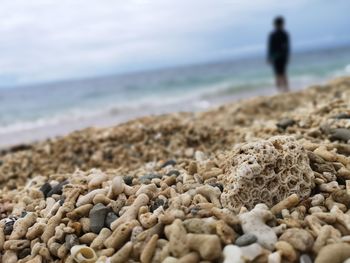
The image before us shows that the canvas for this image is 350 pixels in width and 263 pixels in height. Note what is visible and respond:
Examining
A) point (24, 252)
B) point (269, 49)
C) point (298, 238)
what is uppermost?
point (269, 49)

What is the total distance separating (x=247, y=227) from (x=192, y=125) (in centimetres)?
386

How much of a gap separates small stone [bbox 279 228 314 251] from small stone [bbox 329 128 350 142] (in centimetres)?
163

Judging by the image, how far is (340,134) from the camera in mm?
3656

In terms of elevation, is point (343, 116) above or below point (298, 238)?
above

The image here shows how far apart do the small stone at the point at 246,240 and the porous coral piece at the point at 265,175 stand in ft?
0.97

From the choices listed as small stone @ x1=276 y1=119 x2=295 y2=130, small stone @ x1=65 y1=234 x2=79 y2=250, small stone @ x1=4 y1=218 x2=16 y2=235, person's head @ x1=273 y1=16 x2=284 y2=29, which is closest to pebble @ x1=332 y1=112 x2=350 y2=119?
small stone @ x1=276 y1=119 x2=295 y2=130

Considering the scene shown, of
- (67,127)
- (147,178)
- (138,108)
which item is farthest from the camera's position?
(138,108)

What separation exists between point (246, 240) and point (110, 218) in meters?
0.85

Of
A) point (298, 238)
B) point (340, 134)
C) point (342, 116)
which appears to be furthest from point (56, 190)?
point (342, 116)

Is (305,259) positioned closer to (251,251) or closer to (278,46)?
(251,251)

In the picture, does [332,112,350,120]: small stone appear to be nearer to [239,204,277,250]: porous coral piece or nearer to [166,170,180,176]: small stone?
[166,170,180,176]: small stone

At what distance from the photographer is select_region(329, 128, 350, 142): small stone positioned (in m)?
3.59

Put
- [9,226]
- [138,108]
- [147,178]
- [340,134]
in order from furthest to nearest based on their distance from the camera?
1. [138,108]
2. [340,134]
3. [147,178]
4. [9,226]

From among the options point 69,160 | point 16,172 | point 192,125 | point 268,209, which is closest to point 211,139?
point 192,125
